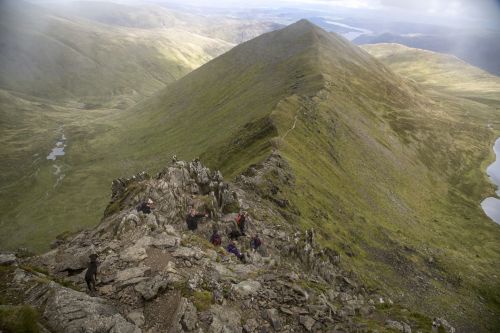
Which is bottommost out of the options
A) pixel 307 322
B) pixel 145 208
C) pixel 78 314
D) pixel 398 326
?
pixel 398 326

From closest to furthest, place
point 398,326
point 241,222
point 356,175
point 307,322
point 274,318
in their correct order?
point 274,318
point 307,322
point 398,326
point 241,222
point 356,175

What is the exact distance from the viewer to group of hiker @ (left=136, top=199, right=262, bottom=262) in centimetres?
4300

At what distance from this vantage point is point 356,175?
108 m

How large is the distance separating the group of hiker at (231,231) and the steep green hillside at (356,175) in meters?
18.6

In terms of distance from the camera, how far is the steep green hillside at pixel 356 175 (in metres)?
73.6

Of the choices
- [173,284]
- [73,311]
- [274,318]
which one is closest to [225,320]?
[274,318]

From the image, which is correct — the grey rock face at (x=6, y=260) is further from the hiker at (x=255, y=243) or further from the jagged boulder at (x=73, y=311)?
the hiker at (x=255, y=243)

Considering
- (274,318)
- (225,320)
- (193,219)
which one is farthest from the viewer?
(193,219)

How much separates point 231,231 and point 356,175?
68.1m

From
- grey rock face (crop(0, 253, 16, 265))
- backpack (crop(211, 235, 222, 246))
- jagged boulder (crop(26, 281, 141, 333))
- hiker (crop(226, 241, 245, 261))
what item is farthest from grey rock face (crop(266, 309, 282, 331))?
grey rock face (crop(0, 253, 16, 265))

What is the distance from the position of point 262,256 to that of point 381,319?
15.4m

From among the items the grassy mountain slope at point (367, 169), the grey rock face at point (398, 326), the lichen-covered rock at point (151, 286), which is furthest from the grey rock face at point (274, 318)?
the grassy mountain slope at point (367, 169)

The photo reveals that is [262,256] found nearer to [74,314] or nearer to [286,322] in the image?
[286,322]

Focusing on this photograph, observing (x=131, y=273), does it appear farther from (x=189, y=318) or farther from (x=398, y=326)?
(x=398, y=326)
